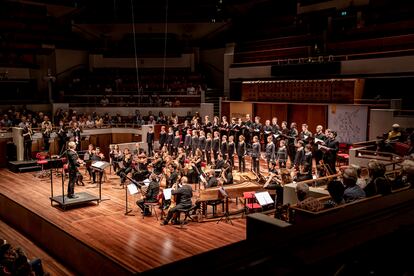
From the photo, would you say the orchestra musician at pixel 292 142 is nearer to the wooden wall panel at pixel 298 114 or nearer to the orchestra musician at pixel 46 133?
the wooden wall panel at pixel 298 114

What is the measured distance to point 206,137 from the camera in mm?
15805

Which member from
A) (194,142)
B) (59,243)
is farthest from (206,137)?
(59,243)

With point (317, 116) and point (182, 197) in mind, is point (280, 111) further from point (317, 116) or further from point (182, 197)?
point (182, 197)

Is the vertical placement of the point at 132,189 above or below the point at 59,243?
above

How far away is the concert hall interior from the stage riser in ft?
0.15

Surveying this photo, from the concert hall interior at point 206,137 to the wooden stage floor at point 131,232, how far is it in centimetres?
6

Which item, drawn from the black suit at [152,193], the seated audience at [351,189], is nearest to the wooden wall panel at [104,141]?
the black suit at [152,193]

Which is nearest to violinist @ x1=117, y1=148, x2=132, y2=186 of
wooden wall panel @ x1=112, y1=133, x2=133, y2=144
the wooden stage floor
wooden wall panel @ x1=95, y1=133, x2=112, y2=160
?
the wooden stage floor

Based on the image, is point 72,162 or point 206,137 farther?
point 206,137

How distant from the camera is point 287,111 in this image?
754 inches

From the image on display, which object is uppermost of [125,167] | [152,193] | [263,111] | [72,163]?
[263,111]

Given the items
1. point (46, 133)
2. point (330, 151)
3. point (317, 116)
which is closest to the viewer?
point (330, 151)

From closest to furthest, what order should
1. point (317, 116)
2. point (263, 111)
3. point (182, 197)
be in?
point (182, 197) < point (317, 116) < point (263, 111)

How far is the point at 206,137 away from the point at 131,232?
7.09 m
